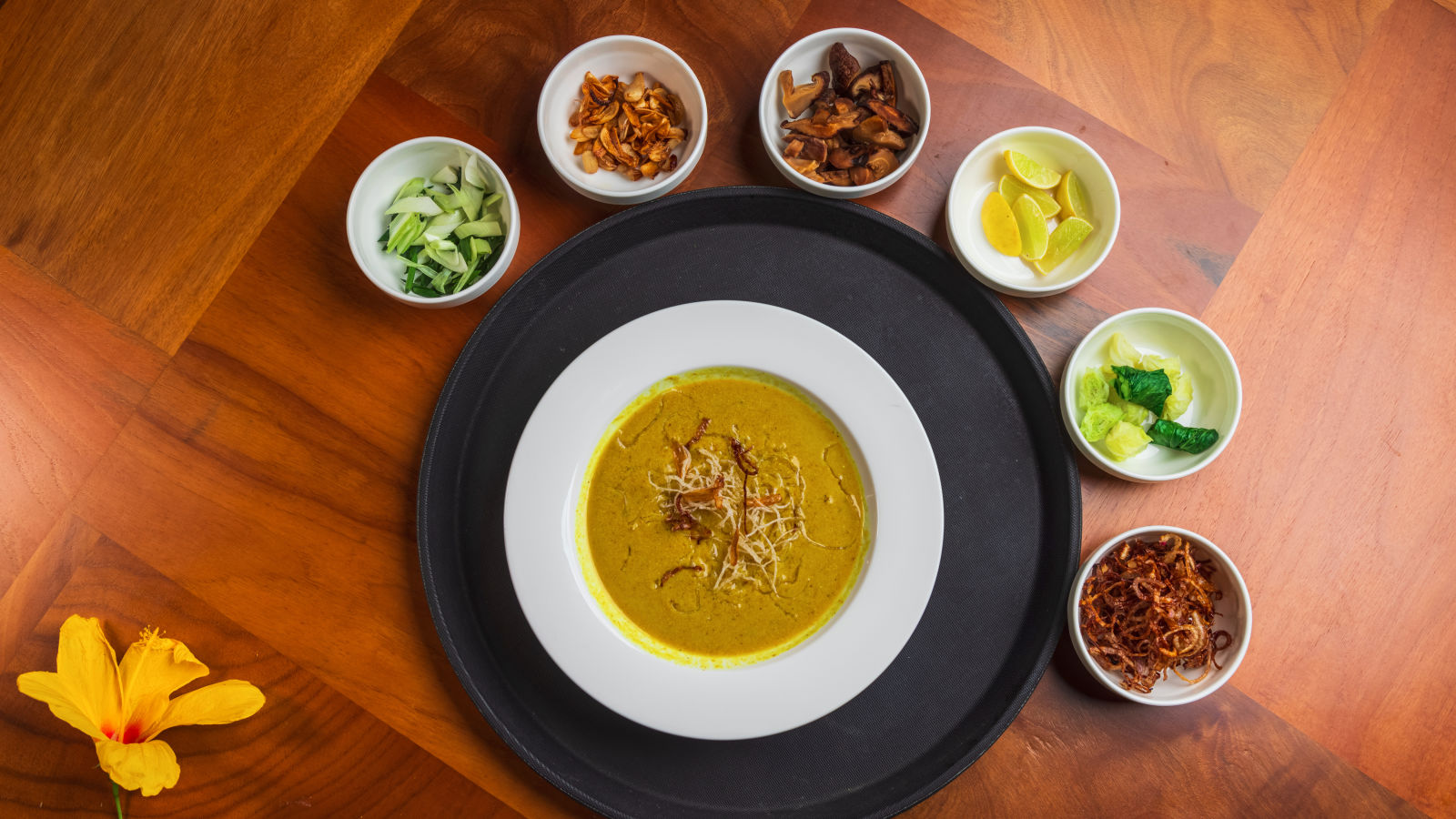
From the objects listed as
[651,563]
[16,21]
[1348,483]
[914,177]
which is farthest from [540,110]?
[1348,483]

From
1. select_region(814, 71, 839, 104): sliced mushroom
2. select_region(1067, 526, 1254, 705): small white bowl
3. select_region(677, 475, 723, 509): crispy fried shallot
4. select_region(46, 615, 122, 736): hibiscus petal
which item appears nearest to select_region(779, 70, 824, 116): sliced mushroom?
select_region(814, 71, 839, 104): sliced mushroom

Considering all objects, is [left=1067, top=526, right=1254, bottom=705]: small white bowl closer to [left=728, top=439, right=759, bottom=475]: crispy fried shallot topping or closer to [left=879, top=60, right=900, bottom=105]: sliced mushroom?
[left=728, top=439, right=759, bottom=475]: crispy fried shallot topping

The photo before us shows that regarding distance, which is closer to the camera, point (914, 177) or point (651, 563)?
point (651, 563)

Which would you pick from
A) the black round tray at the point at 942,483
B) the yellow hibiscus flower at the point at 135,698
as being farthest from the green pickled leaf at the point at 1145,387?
the yellow hibiscus flower at the point at 135,698

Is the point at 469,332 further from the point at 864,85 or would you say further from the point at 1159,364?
the point at 1159,364

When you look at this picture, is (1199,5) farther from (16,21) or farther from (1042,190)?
(16,21)
